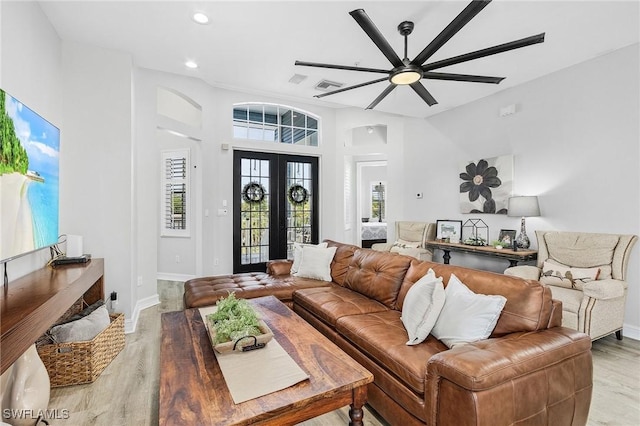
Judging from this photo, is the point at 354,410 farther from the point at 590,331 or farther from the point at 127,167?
the point at 127,167

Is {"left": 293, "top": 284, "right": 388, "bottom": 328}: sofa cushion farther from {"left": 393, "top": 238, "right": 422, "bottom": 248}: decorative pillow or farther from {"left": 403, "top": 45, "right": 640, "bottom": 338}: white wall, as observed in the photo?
{"left": 403, "top": 45, "right": 640, "bottom": 338}: white wall

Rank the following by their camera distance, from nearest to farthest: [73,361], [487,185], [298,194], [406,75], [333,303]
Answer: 1. [73,361]
2. [333,303]
3. [406,75]
4. [487,185]
5. [298,194]

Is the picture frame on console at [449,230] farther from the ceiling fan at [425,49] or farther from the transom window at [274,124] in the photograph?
the transom window at [274,124]

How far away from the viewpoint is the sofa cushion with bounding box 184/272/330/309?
2834 millimetres

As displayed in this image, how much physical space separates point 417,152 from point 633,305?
369cm

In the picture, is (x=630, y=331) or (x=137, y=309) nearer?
(x=630, y=331)

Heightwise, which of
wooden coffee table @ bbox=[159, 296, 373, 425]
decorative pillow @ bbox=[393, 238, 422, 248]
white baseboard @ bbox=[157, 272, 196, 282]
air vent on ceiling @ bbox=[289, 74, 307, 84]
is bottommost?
white baseboard @ bbox=[157, 272, 196, 282]

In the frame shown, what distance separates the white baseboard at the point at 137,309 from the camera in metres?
3.33

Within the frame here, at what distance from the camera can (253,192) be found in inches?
217

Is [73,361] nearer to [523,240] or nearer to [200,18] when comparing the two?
[200,18]

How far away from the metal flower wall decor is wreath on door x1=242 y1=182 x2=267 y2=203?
3431 millimetres

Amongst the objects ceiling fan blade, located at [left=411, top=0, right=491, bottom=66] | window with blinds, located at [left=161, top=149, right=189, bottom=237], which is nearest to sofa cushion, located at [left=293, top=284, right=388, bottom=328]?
ceiling fan blade, located at [left=411, top=0, right=491, bottom=66]

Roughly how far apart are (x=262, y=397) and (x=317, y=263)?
229 centimetres

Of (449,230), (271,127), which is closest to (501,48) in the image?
(449,230)
